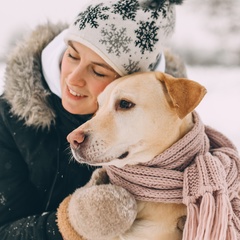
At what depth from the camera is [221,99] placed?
3.92 meters

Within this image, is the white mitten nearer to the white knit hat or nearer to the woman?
the woman

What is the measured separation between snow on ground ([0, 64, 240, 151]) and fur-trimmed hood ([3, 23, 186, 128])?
4.10ft

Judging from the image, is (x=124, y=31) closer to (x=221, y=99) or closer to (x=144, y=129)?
(x=144, y=129)

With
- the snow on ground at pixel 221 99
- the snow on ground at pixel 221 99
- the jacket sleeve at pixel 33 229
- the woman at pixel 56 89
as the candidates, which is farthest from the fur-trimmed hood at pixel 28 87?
the snow on ground at pixel 221 99

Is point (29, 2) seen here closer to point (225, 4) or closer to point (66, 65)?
point (225, 4)

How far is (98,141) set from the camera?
145 cm

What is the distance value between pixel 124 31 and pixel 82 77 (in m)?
0.22

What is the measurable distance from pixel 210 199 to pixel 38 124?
2.50ft

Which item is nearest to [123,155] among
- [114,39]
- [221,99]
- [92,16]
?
[114,39]

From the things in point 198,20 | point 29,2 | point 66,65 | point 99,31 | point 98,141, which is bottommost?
point 198,20

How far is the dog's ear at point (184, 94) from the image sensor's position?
1.47 m

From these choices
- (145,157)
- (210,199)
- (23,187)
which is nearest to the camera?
(210,199)

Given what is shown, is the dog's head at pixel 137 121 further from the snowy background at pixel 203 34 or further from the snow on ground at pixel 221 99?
the snowy background at pixel 203 34

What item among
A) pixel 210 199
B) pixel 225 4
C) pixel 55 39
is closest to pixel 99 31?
pixel 55 39
